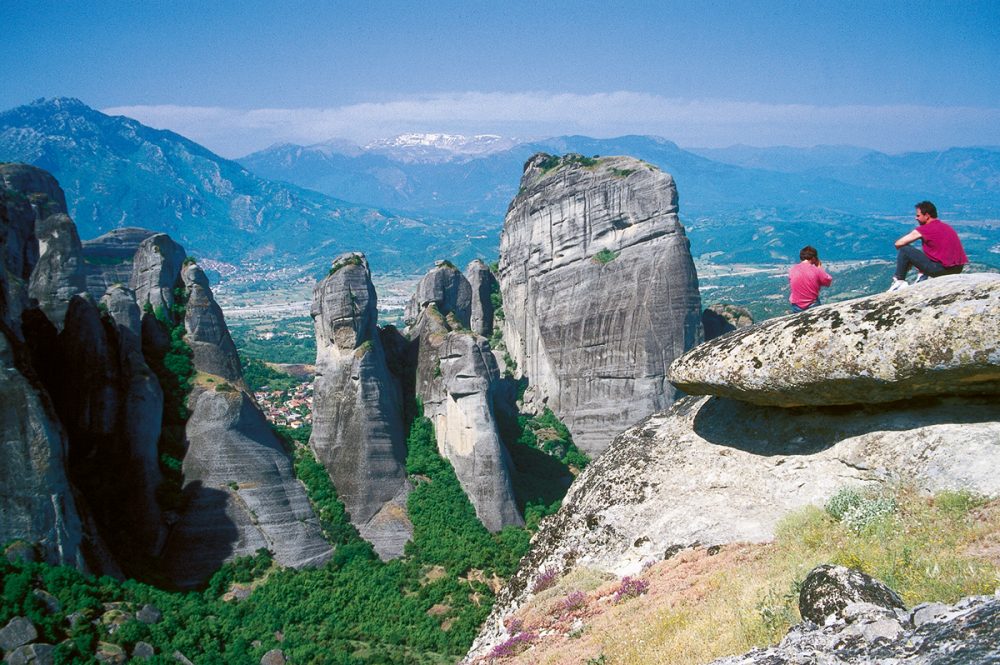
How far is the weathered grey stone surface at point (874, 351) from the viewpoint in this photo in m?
6.80

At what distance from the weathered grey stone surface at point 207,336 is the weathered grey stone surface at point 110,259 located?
12.7 ft

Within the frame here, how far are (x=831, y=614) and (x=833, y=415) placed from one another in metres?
3.88

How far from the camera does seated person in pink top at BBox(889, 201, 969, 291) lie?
877 centimetres

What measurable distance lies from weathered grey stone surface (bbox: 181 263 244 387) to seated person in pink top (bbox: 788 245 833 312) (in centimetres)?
2278

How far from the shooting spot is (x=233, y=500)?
898 inches

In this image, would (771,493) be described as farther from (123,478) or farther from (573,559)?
(123,478)

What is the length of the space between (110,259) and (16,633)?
79.1ft

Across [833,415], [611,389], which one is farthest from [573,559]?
[611,389]

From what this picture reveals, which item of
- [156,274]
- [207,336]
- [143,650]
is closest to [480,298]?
[207,336]

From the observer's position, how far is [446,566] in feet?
77.9

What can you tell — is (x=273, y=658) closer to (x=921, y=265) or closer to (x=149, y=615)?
(x=149, y=615)

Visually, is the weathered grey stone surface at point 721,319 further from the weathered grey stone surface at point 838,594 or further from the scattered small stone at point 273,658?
the weathered grey stone surface at point 838,594

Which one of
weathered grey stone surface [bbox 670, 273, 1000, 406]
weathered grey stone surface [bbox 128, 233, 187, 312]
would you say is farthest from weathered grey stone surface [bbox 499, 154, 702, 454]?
weathered grey stone surface [bbox 670, 273, 1000, 406]

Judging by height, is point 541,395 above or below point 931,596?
below
